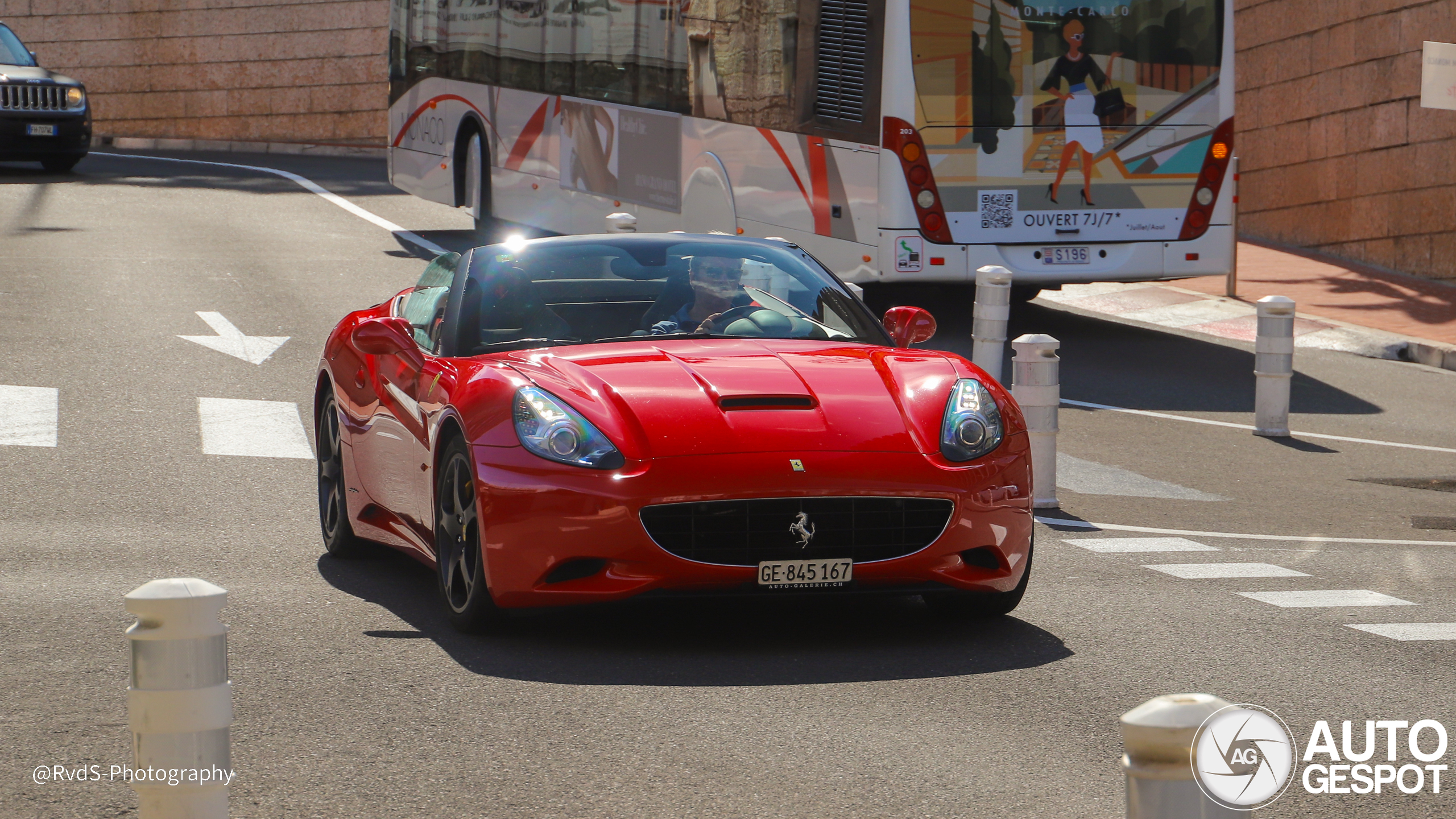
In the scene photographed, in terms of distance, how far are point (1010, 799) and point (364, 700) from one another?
6.07 ft

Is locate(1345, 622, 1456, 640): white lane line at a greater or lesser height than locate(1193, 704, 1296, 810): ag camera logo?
lesser

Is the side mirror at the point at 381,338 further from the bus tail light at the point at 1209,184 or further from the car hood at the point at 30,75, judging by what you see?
the car hood at the point at 30,75

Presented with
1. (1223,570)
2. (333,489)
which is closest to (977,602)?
(1223,570)

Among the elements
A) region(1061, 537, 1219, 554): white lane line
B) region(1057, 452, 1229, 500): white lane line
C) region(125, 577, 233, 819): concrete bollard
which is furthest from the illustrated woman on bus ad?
region(125, 577, 233, 819): concrete bollard

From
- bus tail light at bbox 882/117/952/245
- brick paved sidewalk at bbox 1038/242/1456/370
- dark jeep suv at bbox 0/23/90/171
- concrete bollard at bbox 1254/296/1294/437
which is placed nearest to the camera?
concrete bollard at bbox 1254/296/1294/437

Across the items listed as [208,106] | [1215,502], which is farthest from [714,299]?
[208,106]

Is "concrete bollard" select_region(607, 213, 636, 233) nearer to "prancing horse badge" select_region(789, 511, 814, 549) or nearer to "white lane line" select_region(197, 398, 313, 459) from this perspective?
"white lane line" select_region(197, 398, 313, 459)

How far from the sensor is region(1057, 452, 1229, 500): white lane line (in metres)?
10.3

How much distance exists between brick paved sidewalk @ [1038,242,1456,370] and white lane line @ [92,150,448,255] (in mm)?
6562

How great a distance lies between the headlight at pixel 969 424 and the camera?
6.25m

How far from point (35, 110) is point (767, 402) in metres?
23.7

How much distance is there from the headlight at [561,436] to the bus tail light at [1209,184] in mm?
10215

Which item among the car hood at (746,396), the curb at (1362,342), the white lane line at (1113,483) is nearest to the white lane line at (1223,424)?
the white lane line at (1113,483)

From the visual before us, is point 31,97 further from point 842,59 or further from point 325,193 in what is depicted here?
point 842,59
